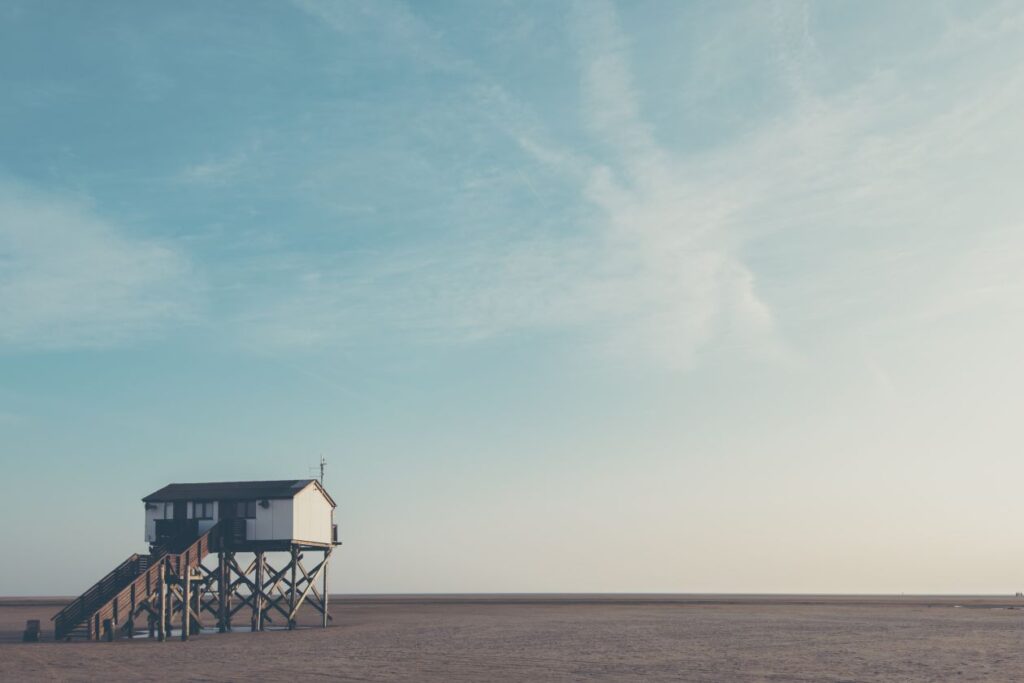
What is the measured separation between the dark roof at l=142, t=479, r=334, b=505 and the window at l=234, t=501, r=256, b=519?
41 cm

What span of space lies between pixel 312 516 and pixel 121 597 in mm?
14608

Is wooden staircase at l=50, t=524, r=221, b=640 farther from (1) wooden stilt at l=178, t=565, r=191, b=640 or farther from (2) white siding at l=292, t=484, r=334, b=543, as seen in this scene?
(2) white siding at l=292, t=484, r=334, b=543

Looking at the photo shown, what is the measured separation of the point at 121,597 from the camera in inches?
1839

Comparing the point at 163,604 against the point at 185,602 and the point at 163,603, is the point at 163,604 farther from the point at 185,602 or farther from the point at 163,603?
the point at 185,602

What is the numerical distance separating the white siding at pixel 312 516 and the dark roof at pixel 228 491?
80 cm

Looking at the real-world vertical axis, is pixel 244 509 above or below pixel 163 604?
above

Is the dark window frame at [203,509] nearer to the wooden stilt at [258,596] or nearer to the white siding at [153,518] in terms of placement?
the white siding at [153,518]

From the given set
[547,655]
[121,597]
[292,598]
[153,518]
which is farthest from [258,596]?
[547,655]

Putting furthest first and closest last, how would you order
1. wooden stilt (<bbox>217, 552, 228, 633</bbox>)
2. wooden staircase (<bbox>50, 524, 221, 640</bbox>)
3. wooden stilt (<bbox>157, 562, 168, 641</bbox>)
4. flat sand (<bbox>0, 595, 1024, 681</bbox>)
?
1. wooden stilt (<bbox>217, 552, 228, 633</bbox>)
2. wooden stilt (<bbox>157, 562, 168, 641</bbox>)
3. wooden staircase (<bbox>50, 524, 221, 640</bbox>)
4. flat sand (<bbox>0, 595, 1024, 681</bbox>)

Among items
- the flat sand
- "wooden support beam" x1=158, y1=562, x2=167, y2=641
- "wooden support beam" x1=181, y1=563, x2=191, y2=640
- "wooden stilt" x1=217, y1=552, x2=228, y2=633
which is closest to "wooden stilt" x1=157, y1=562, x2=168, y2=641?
"wooden support beam" x1=158, y1=562, x2=167, y2=641

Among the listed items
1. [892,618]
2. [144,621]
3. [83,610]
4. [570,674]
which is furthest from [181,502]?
[892,618]

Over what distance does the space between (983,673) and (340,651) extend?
2517 cm

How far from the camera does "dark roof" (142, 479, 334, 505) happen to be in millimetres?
56634

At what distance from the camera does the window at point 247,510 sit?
56750 millimetres
